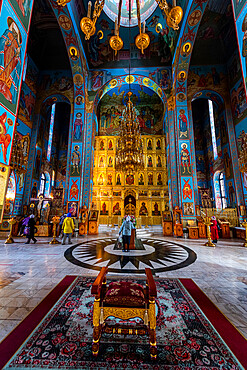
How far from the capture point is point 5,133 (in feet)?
10.0

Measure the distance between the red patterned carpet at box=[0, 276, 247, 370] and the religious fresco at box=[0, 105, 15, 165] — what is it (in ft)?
8.83

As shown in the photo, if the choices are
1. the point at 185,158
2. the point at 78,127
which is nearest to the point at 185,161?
the point at 185,158

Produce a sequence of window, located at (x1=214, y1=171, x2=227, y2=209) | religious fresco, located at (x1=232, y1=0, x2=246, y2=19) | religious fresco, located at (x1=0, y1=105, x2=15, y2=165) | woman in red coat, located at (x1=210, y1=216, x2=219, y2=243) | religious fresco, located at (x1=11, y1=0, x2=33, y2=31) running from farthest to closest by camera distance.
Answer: window, located at (x1=214, y1=171, x2=227, y2=209), woman in red coat, located at (x1=210, y1=216, x2=219, y2=243), religious fresco, located at (x1=232, y1=0, x2=246, y2=19), religious fresco, located at (x1=11, y1=0, x2=33, y2=31), religious fresco, located at (x1=0, y1=105, x2=15, y2=165)

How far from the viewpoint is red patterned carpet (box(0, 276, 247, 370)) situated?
1.36m

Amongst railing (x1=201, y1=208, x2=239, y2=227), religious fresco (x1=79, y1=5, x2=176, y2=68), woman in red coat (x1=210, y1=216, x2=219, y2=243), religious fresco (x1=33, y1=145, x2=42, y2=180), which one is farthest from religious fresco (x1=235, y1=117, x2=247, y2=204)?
religious fresco (x1=33, y1=145, x2=42, y2=180)

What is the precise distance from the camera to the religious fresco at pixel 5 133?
2.97m

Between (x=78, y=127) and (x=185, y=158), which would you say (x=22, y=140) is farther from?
(x=185, y=158)

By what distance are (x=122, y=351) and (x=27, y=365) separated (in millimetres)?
832

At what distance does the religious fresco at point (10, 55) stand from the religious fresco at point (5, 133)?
0.63 ft

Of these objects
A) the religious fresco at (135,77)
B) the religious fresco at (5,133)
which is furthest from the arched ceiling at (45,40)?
the religious fresco at (5,133)

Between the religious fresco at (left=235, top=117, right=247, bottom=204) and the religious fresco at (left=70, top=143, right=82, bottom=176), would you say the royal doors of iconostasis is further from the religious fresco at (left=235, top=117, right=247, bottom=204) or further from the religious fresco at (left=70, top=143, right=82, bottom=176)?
the religious fresco at (left=235, top=117, right=247, bottom=204)

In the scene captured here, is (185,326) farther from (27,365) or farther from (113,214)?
(113,214)

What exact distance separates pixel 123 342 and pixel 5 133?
12.6 feet

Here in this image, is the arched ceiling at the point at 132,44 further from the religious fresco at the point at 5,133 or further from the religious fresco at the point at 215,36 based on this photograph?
the religious fresco at the point at 5,133
